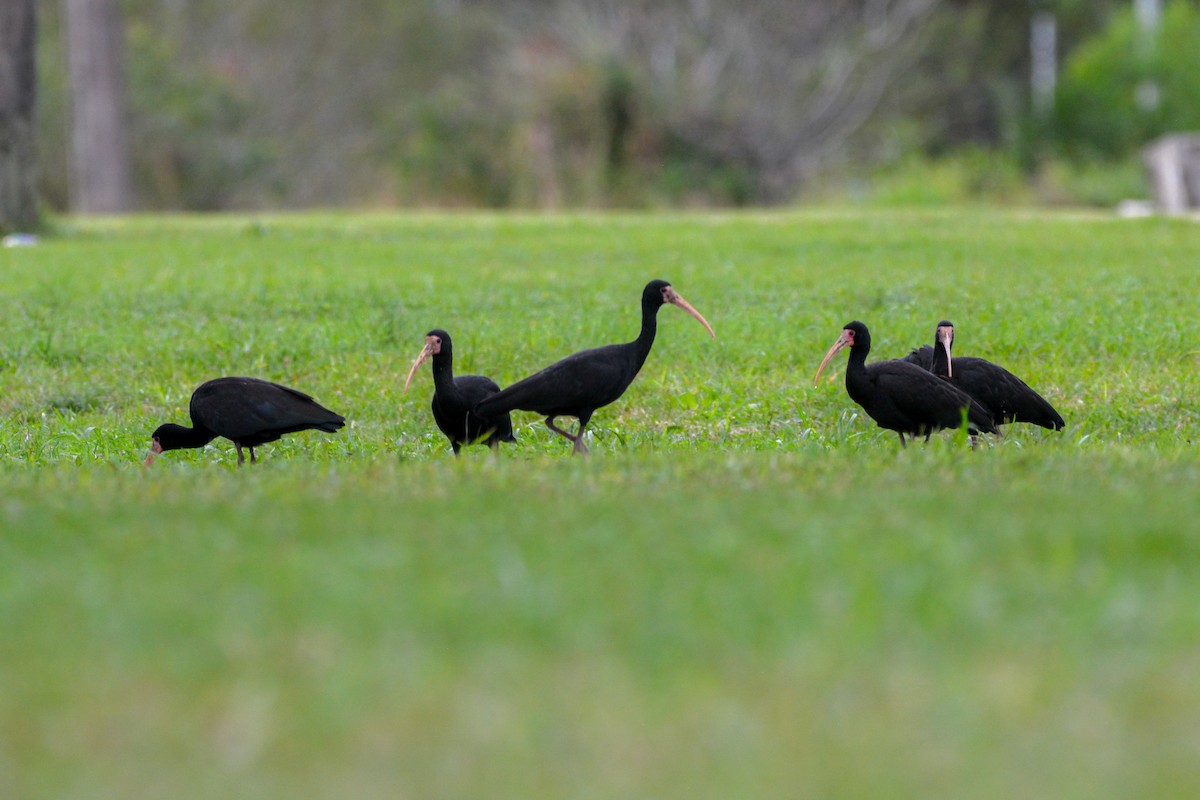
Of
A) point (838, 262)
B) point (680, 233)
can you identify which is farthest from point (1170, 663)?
point (680, 233)

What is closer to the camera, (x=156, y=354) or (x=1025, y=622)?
(x=1025, y=622)

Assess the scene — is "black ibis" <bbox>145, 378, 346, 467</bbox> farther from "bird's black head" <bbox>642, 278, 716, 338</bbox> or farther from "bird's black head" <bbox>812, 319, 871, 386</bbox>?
"bird's black head" <bbox>812, 319, 871, 386</bbox>

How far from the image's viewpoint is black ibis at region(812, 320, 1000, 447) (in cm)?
912

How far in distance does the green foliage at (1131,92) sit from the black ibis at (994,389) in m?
29.0

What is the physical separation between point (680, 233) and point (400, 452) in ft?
32.5

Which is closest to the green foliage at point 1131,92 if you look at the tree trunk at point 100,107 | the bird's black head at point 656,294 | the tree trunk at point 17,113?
the tree trunk at point 100,107

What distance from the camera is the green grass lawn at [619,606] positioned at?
12.6 ft

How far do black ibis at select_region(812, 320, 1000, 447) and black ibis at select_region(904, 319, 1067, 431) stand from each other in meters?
0.19

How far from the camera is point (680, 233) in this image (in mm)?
19328

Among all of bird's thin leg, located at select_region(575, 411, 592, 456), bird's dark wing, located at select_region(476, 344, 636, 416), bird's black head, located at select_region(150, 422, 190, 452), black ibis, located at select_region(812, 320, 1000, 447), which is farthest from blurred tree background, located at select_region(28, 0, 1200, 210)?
bird's dark wing, located at select_region(476, 344, 636, 416)

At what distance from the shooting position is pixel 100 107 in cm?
3362

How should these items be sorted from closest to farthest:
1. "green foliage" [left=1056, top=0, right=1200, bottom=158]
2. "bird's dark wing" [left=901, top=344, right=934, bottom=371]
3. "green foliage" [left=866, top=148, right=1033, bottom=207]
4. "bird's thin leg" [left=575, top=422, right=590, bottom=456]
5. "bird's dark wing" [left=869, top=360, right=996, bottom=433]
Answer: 1. "bird's dark wing" [left=869, top=360, right=996, bottom=433]
2. "bird's thin leg" [left=575, top=422, right=590, bottom=456]
3. "bird's dark wing" [left=901, top=344, right=934, bottom=371]
4. "green foliage" [left=866, top=148, right=1033, bottom=207]
5. "green foliage" [left=1056, top=0, right=1200, bottom=158]

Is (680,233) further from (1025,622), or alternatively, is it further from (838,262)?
(1025,622)

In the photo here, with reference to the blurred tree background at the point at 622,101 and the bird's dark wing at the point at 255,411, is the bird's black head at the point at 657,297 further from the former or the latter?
the blurred tree background at the point at 622,101
